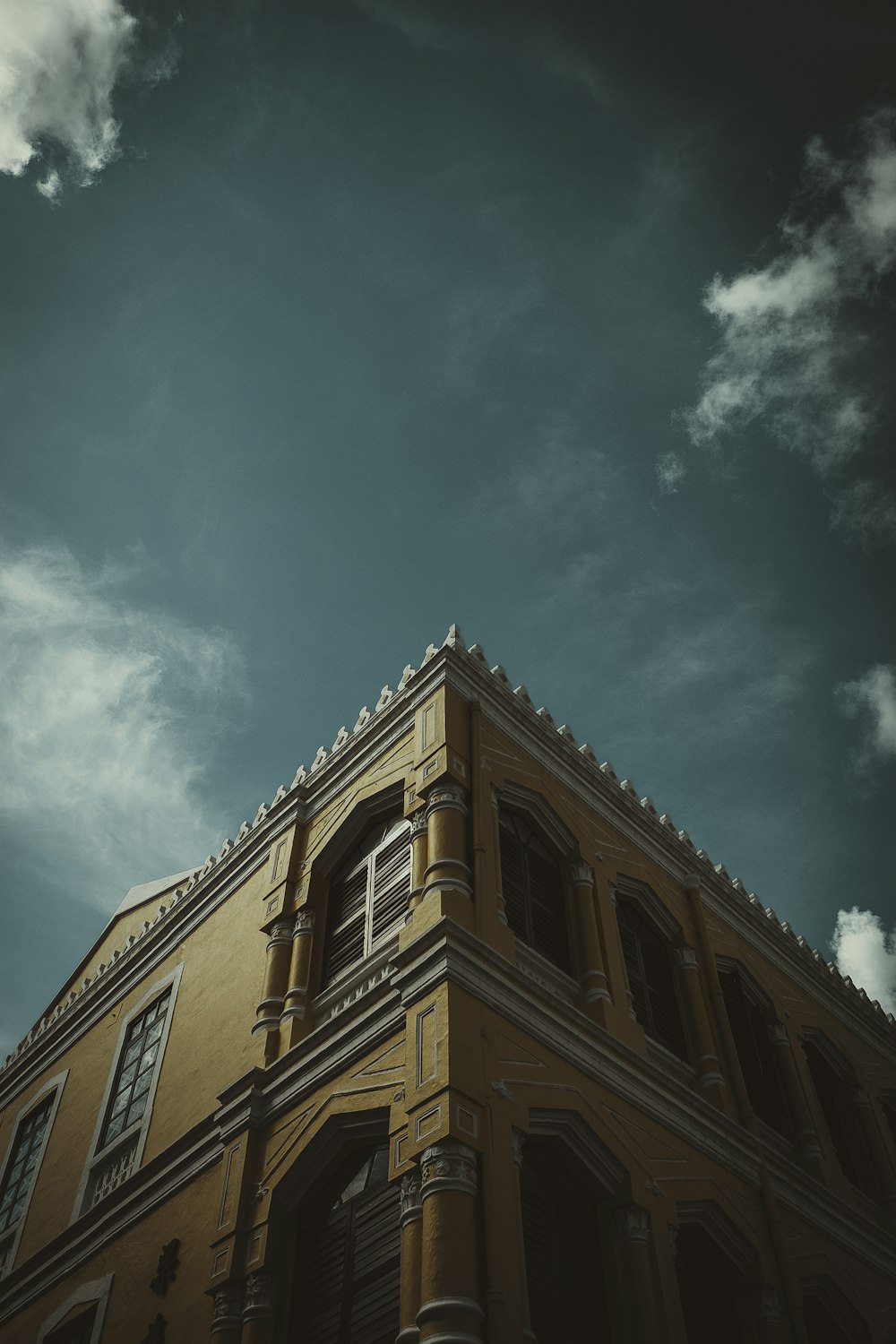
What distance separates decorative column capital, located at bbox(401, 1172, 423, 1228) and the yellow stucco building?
0.09 ft

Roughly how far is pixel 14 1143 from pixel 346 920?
7355mm

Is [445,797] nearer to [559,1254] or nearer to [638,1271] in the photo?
[559,1254]

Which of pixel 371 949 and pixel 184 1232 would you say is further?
pixel 371 949

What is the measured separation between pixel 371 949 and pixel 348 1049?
1.28m

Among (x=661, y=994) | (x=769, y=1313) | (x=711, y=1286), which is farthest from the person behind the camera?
(x=661, y=994)

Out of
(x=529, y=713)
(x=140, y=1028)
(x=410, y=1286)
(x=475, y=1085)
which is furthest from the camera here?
(x=140, y=1028)

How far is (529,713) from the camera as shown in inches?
553

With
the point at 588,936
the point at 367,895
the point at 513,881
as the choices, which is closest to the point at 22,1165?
the point at 367,895

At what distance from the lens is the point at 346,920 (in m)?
12.5

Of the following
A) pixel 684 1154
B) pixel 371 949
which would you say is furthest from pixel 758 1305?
pixel 371 949

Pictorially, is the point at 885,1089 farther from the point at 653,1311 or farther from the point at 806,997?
the point at 653,1311

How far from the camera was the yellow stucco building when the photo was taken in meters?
9.17

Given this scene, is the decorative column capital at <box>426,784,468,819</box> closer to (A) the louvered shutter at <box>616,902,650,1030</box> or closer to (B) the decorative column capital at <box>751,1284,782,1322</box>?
(A) the louvered shutter at <box>616,902,650,1030</box>

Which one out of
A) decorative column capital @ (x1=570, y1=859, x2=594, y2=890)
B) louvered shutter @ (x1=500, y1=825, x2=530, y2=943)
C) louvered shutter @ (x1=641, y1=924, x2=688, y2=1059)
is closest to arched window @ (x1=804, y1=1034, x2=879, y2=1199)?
louvered shutter @ (x1=641, y1=924, x2=688, y2=1059)
